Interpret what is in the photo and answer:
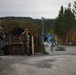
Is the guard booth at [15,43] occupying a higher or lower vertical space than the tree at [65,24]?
lower

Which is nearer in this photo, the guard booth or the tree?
the guard booth

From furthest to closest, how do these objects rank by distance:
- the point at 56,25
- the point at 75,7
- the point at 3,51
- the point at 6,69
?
the point at 56,25 → the point at 75,7 → the point at 3,51 → the point at 6,69

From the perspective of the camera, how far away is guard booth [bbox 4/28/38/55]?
24298 mm

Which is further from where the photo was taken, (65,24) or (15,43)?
(65,24)

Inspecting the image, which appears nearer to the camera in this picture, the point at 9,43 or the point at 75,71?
the point at 75,71

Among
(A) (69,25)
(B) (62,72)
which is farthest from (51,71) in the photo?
(A) (69,25)

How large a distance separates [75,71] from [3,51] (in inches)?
510

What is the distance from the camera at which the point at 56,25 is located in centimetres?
10644

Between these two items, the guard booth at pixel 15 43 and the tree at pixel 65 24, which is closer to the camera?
the guard booth at pixel 15 43

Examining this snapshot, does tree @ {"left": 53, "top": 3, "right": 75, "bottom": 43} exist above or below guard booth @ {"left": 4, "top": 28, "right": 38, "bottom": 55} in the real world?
above

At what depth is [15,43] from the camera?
24.5m

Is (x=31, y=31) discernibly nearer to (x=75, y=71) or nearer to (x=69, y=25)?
(x=75, y=71)

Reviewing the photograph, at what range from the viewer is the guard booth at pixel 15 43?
24.3m

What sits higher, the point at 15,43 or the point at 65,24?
the point at 65,24
